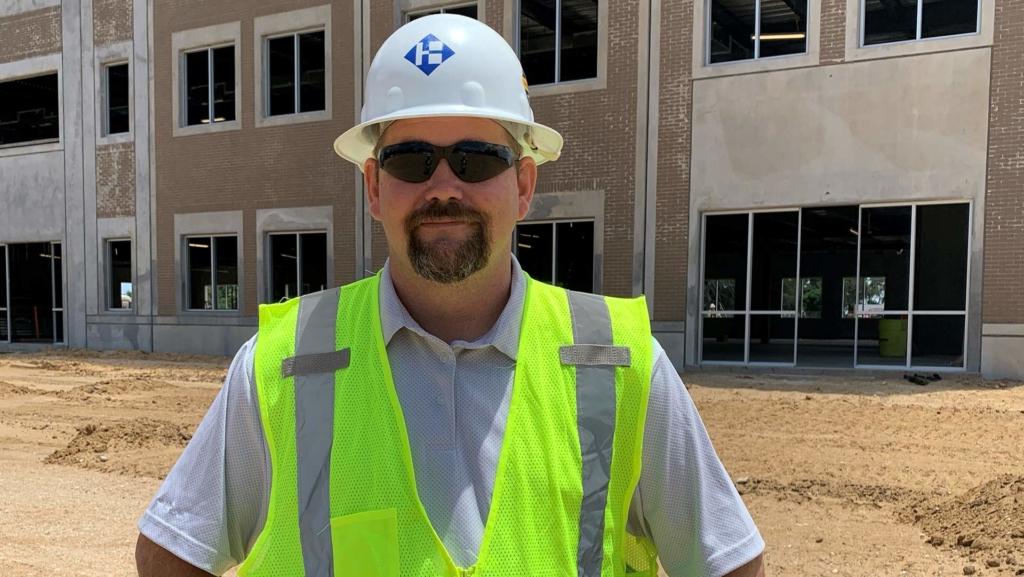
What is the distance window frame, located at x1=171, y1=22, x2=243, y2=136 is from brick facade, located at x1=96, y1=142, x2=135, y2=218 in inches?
75.0

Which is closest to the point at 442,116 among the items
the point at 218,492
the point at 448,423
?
the point at 448,423

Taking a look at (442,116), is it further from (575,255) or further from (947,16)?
(947,16)

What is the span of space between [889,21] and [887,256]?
17.0 ft

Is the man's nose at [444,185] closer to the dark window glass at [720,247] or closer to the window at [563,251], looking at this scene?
the dark window glass at [720,247]

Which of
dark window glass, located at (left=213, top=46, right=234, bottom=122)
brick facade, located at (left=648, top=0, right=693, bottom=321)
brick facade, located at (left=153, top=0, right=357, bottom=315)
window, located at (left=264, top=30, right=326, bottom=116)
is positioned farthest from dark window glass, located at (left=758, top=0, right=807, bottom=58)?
dark window glass, located at (left=213, top=46, right=234, bottom=122)

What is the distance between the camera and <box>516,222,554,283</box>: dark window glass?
53.9ft

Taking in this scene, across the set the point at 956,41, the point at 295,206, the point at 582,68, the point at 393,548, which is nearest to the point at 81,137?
the point at 295,206

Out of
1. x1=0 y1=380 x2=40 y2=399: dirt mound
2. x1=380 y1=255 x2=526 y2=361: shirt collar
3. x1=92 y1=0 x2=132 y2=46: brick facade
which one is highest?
x1=92 y1=0 x2=132 y2=46: brick facade

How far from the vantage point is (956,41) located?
1302 centimetres

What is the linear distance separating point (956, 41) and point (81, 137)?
73.2 feet

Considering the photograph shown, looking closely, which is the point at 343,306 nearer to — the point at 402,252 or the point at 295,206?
the point at 402,252

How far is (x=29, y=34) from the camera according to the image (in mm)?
22250

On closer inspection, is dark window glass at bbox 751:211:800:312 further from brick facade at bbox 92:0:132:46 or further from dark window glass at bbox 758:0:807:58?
brick facade at bbox 92:0:132:46

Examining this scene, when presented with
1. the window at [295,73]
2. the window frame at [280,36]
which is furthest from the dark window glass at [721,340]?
the window at [295,73]
